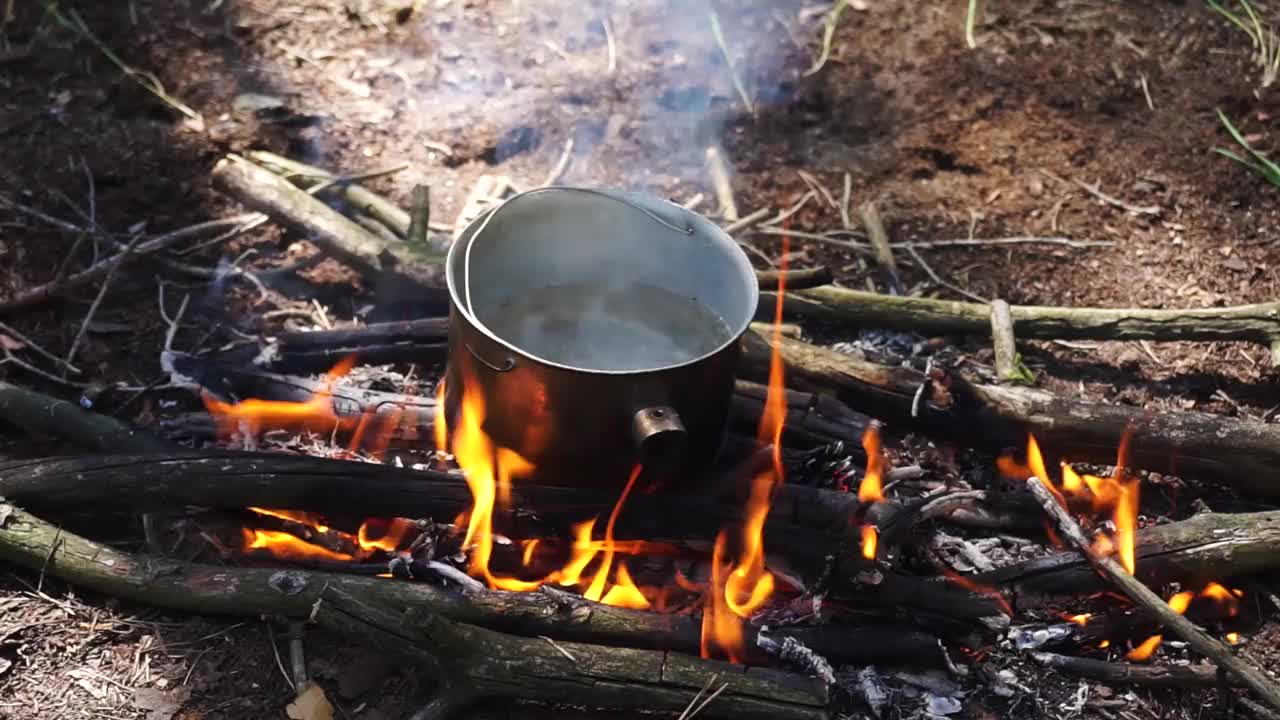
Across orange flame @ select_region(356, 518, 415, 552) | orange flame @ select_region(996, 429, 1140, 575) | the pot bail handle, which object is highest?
the pot bail handle

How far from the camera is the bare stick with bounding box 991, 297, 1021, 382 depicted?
3.55m

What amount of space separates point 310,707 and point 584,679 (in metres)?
0.64

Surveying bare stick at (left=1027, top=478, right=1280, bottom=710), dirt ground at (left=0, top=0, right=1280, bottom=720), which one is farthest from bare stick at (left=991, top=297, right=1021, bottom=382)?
bare stick at (left=1027, top=478, right=1280, bottom=710)

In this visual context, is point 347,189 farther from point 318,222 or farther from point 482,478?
point 482,478

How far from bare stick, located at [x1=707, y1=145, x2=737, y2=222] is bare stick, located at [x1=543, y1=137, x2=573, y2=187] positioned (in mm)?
595

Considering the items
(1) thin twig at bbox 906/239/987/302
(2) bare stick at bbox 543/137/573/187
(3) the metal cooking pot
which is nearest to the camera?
(3) the metal cooking pot

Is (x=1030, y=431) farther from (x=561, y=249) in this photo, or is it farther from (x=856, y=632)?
(x=561, y=249)

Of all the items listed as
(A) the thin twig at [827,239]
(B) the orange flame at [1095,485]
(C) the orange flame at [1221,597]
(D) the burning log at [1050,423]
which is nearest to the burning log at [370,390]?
(D) the burning log at [1050,423]

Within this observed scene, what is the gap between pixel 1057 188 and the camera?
4.67 metres

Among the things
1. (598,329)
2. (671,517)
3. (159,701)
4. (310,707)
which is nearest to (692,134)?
(598,329)

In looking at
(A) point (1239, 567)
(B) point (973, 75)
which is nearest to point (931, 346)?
(A) point (1239, 567)

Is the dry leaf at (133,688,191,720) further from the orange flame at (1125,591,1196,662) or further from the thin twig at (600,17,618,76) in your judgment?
the thin twig at (600,17,618,76)

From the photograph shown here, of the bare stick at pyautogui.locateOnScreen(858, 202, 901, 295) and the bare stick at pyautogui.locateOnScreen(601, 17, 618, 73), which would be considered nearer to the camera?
the bare stick at pyautogui.locateOnScreen(858, 202, 901, 295)

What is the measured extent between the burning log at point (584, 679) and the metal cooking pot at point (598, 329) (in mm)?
437
